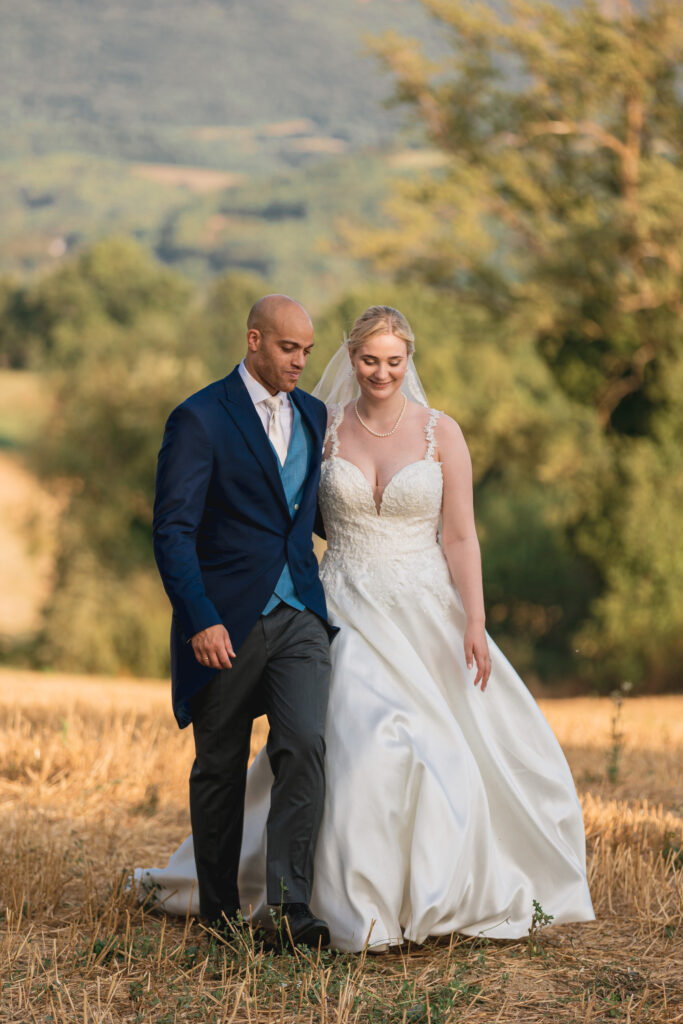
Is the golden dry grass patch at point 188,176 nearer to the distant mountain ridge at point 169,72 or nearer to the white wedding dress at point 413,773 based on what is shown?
the distant mountain ridge at point 169,72

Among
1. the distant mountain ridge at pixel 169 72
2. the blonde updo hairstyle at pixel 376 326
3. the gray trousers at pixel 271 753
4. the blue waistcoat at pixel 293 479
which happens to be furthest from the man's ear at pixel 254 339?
the distant mountain ridge at pixel 169 72

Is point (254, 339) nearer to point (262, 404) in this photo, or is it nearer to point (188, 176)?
point (262, 404)

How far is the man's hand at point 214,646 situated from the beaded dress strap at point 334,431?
3.38 ft

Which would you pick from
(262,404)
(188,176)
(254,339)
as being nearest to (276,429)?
(262,404)

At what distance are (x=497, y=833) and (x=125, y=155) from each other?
197ft

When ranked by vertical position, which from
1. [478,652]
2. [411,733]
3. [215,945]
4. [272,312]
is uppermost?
[272,312]

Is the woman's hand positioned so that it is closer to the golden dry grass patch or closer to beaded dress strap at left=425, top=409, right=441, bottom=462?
beaded dress strap at left=425, top=409, right=441, bottom=462

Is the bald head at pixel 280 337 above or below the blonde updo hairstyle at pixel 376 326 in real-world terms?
below

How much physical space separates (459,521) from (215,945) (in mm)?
1788

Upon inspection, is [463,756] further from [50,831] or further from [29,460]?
[29,460]

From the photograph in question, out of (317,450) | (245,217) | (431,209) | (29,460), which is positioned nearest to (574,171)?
(431,209)

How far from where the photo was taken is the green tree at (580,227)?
22297 mm

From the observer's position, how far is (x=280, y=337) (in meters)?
4.11

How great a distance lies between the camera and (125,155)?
60.1m
